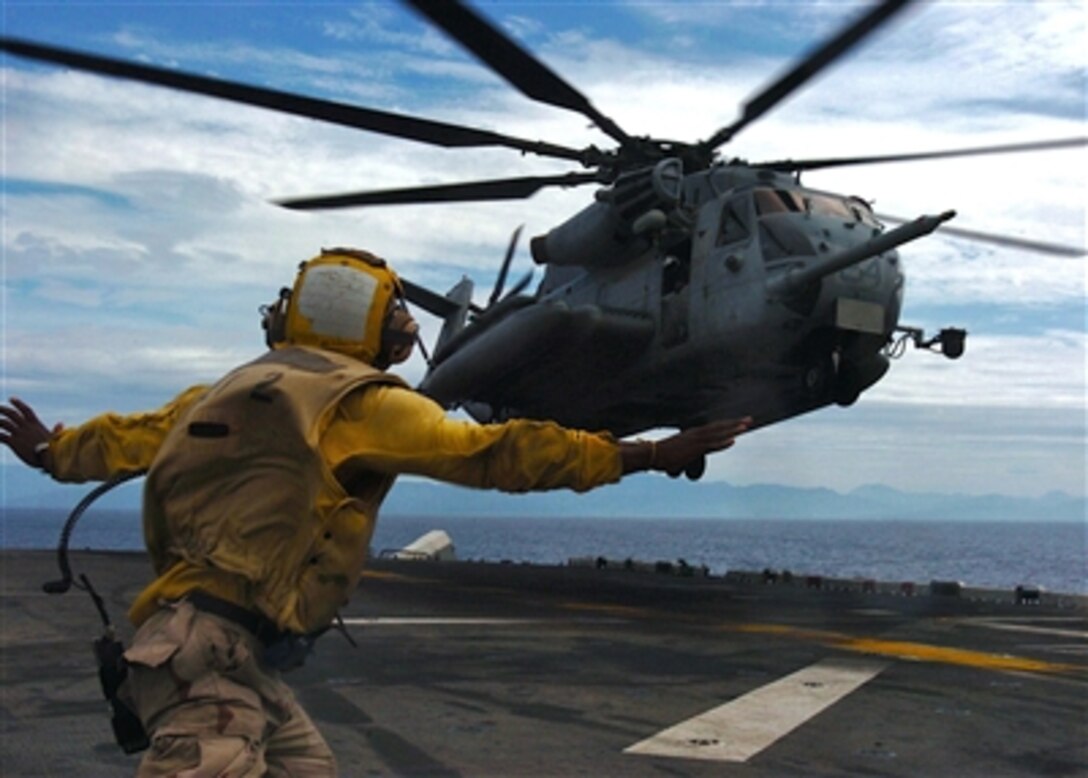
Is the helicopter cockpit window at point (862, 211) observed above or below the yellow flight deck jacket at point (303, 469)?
above

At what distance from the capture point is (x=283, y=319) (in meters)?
3.37

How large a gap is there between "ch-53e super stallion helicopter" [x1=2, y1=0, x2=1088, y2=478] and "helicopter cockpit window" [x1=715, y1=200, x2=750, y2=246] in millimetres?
19

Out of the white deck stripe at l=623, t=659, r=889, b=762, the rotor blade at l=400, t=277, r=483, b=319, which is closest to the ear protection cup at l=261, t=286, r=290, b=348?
the white deck stripe at l=623, t=659, r=889, b=762

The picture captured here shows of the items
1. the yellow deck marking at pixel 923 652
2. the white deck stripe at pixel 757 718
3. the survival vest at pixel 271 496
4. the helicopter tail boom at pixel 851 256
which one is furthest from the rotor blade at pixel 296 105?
the yellow deck marking at pixel 923 652

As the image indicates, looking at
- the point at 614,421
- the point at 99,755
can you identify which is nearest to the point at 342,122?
the point at 99,755

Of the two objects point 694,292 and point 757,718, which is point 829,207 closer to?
point 694,292

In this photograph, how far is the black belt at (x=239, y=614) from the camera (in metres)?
2.89

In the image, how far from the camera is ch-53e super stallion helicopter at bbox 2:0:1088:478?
517 inches

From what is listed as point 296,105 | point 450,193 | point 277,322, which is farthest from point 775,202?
point 277,322

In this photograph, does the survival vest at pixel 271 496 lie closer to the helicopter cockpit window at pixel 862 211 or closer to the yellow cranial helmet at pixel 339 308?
the yellow cranial helmet at pixel 339 308

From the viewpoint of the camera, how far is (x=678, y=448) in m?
2.95

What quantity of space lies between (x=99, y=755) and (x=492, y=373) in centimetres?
998

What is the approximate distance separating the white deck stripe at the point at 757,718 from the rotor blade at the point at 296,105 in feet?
13.5

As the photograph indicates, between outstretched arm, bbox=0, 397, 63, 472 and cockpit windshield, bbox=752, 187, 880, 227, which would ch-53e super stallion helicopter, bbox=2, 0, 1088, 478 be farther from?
outstretched arm, bbox=0, 397, 63, 472
